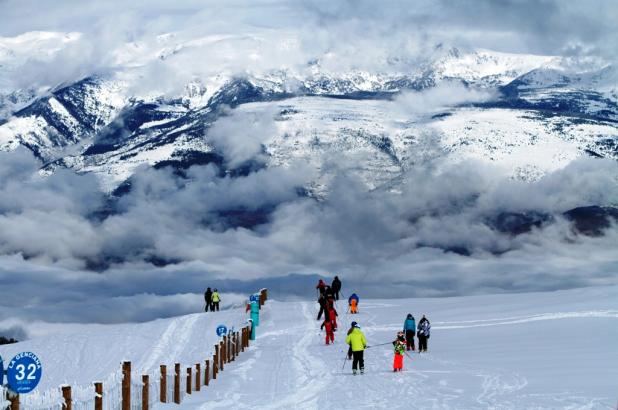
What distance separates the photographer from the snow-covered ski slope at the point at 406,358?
23.8m

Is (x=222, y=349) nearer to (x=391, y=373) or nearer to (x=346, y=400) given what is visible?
(x=391, y=373)

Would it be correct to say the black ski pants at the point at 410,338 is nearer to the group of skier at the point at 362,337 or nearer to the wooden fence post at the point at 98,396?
the group of skier at the point at 362,337

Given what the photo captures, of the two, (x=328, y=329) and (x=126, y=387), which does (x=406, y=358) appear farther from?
(x=126, y=387)

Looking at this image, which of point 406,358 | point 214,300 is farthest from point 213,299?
point 406,358

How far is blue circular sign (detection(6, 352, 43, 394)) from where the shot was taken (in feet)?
45.8

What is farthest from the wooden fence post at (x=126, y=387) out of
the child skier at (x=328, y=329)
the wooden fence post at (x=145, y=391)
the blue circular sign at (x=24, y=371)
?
the child skier at (x=328, y=329)

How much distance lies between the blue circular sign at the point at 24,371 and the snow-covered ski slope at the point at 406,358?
8.71 metres

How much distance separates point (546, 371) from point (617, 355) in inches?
145

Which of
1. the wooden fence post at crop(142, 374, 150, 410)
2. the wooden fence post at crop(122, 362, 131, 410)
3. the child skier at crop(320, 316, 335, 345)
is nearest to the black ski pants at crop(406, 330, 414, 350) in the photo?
the child skier at crop(320, 316, 335, 345)

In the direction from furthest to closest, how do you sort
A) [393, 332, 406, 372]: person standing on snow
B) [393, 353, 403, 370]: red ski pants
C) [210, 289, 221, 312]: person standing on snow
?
1. [210, 289, 221, 312]: person standing on snow
2. [393, 353, 403, 370]: red ski pants
3. [393, 332, 406, 372]: person standing on snow

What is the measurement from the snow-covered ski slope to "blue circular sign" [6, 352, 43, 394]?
343 inches

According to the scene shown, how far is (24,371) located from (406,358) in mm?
21647

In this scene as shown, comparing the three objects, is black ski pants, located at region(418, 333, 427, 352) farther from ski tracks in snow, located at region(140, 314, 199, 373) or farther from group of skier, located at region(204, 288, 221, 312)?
group of skier, located at region(204, 288, 221, 312)

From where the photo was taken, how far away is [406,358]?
34.1m
